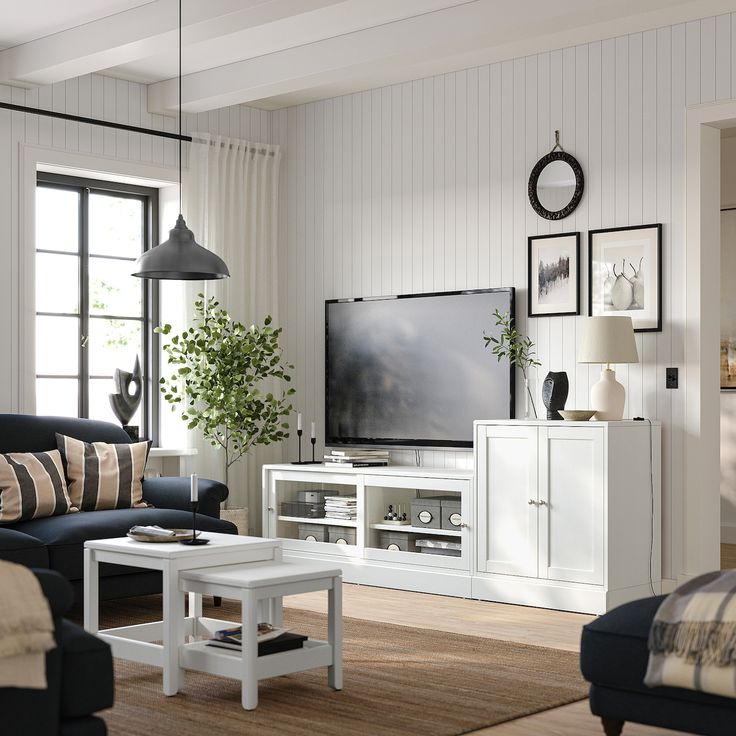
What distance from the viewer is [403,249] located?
6.79 m

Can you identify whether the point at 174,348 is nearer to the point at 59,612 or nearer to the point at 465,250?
the point at 465,250

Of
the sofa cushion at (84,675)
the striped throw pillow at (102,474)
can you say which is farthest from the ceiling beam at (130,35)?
the sofa cushion at (84,675)

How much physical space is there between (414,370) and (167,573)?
2.94 metres

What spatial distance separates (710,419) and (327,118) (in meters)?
3.19

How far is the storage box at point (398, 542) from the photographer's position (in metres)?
6.18

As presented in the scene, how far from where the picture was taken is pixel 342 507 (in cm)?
649

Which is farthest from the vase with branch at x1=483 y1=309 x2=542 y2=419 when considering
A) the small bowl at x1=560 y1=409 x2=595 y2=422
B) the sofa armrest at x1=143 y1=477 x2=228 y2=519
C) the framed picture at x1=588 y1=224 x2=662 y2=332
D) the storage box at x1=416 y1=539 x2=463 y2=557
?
the sofa armrest at x1=143 y1=477 x2=228 y2=519

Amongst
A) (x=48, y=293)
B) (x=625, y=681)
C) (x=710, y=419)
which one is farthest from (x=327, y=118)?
(x=625, y=681)

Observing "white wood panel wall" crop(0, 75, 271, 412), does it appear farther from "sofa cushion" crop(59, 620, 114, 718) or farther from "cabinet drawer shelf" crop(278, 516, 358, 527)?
"sofa cushion" crop(59, 620, 114, 718)

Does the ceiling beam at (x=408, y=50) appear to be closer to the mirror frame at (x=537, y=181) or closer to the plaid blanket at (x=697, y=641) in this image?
the mirror frame at (x=537, y=181)

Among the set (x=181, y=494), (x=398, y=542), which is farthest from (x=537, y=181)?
(x=181, y=494)

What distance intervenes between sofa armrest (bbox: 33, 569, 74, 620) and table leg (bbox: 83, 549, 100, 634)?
149cm

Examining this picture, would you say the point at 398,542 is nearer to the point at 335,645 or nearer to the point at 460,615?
the point at 460,615

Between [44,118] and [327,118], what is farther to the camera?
[327,118]
